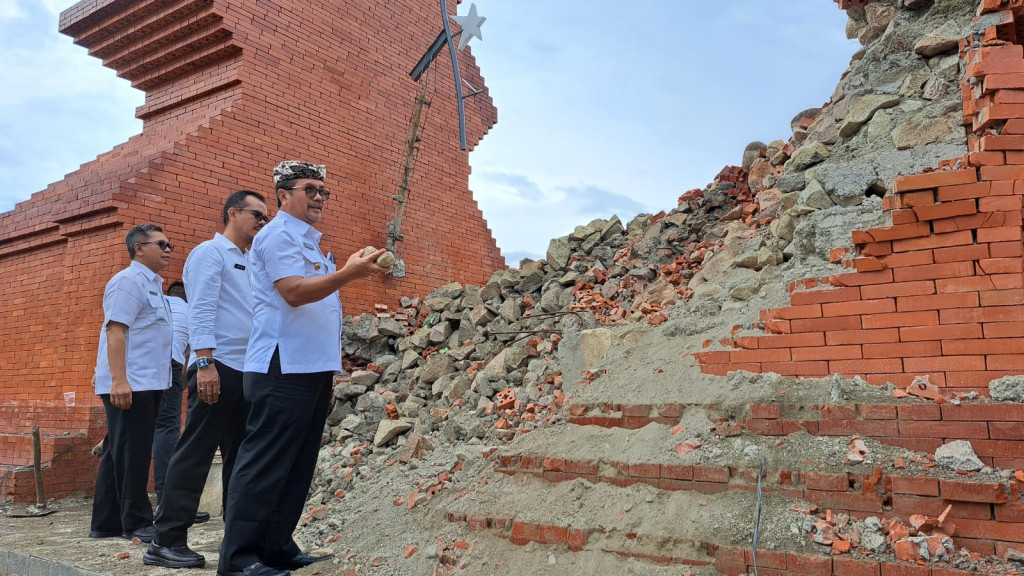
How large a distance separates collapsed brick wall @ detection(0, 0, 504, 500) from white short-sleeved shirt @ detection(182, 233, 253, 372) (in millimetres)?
3292

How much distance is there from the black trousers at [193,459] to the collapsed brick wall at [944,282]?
8.65 ft

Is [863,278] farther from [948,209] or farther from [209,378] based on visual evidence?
[209,378]

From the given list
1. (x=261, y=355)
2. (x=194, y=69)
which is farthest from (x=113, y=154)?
(x=261, y=355)

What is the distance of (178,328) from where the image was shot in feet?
15.4

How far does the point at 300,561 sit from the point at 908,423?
2664 mm

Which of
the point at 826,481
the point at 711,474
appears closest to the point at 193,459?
the point at 711,474

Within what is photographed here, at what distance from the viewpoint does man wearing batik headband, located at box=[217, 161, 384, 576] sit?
251 centimetres

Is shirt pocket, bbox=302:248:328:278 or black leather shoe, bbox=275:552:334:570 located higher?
shirt pocket, bbox=302:248:328:278

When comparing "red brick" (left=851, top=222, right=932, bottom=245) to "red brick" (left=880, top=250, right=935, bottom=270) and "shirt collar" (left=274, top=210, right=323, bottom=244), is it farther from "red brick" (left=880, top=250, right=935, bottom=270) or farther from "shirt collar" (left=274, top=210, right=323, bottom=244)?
"shirt collar" (left=274, top=210, right=323, bottom=244)

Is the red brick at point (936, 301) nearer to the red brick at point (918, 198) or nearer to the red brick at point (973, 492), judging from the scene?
the red brick at point (918, 198)

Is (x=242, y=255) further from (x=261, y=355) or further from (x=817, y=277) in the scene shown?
(x=817, y=277)

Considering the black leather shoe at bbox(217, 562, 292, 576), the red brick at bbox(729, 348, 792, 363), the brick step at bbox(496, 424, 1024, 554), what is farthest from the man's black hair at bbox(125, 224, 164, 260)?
the red brick at bbox(729, 348, 792, 363)

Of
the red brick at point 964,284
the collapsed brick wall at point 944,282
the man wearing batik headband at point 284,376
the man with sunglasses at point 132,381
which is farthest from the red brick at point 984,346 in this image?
the man with sunglasses at point 132,381

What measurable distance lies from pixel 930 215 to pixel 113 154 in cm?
822
